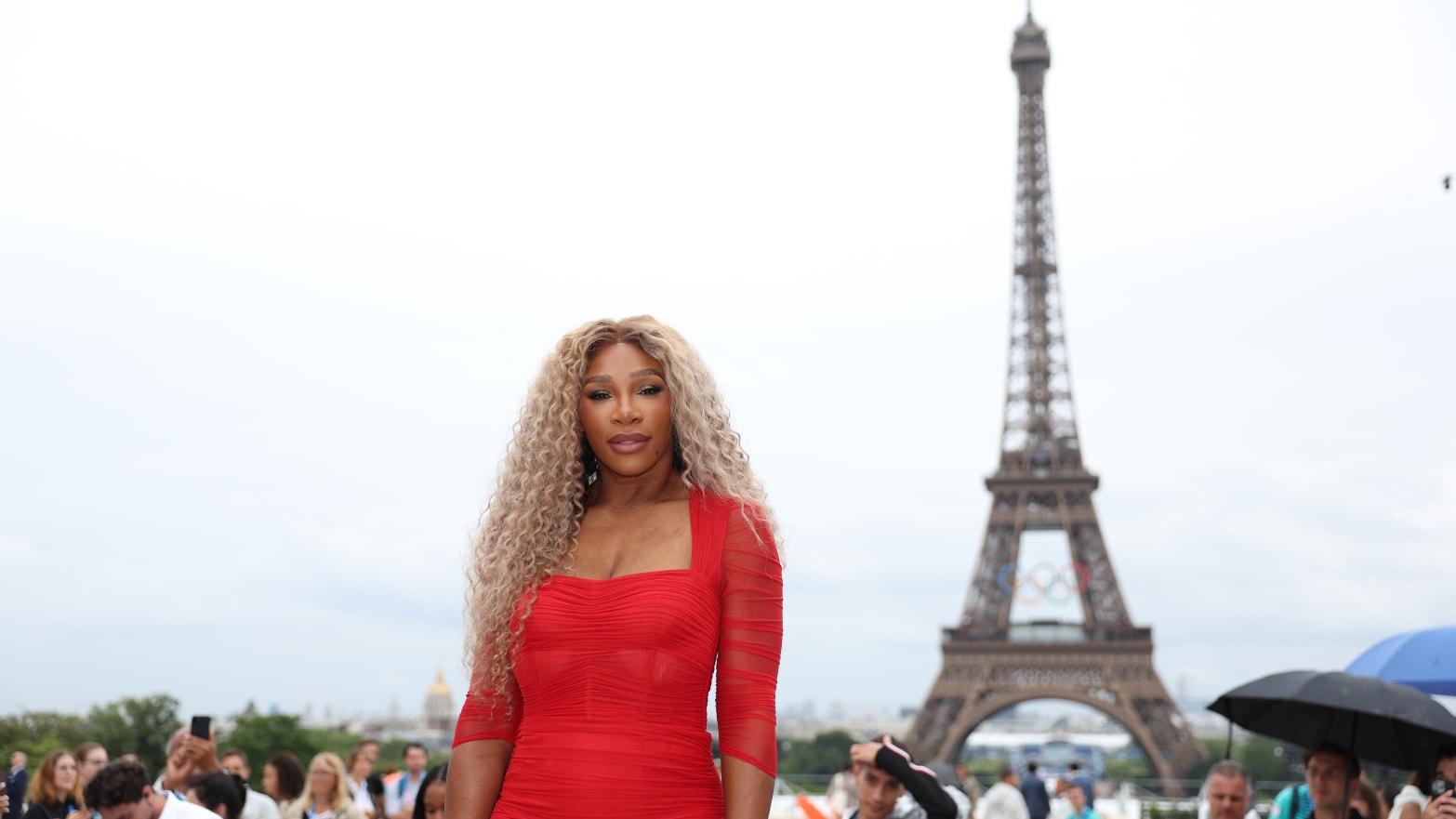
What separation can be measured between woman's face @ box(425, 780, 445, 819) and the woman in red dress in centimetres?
373

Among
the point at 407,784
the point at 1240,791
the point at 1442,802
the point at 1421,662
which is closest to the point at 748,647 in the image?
the point at 1442,802

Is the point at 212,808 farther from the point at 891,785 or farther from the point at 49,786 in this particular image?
the point at 891,785

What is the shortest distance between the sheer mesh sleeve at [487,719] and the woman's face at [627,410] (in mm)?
479

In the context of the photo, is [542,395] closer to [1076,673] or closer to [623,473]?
[623,473]

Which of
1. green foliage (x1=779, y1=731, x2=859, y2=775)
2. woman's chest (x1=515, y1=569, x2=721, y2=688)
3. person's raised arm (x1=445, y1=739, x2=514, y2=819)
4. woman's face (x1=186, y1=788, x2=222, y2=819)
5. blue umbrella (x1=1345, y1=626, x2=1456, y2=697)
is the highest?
green foliage (x1=779, y1=731, x2=859, y2=775)

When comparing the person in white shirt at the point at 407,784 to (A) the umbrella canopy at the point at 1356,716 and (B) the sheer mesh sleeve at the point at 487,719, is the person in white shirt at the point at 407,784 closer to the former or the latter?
(A) the umbrella canopy at the point at 1356,716

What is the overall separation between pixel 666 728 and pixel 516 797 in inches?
11.7

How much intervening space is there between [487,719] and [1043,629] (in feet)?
144

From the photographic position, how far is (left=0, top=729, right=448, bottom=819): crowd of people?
593 centimetres

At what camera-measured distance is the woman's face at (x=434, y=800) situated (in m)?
6.51

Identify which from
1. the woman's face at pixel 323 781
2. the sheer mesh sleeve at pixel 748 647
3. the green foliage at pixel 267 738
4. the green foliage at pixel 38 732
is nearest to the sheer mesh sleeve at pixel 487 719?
the sheer mesh sleeve at pixel 748 647

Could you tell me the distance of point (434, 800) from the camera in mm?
6512

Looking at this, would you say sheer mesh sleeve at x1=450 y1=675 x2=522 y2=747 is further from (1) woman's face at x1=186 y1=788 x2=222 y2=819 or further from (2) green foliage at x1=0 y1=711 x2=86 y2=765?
A: (2) green foliage at x1=0 y1=711 x2=86 y2=765

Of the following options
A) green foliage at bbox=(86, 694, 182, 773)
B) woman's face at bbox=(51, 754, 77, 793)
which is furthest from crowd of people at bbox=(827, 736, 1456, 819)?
green foliage at bbox=(86, 694, 182, 773)
